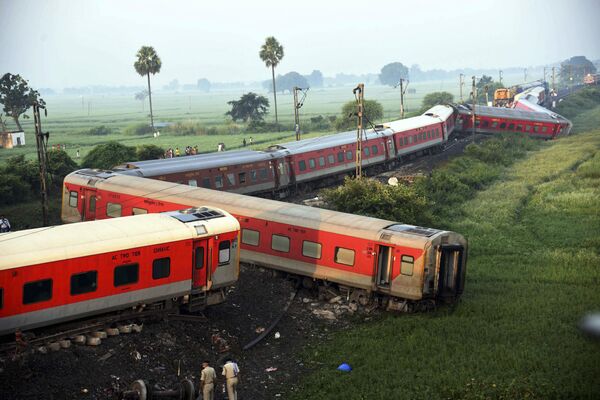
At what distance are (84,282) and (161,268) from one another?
8.28 ft

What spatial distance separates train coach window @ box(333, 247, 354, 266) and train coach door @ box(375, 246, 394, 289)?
3.49 feet

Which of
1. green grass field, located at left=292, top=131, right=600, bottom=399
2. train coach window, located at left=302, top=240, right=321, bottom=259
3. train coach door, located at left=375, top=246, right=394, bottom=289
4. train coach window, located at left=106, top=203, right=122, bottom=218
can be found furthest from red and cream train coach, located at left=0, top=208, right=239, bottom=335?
train coach window, located at left=106, top=203, right=122, bottom=218

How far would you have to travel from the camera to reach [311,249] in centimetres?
2539

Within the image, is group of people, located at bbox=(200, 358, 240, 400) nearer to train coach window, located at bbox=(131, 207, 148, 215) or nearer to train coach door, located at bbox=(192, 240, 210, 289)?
train coach door, located at bbox=(192, 240, 210, 289)

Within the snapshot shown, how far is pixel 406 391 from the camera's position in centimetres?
1742

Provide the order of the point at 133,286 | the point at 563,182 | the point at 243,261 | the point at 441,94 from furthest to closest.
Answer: the point at 441,94, the point at 563,182, the point at 243,261, the point at 133,286

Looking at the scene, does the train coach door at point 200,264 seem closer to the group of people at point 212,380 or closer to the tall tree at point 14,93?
the group of people at point 212,380

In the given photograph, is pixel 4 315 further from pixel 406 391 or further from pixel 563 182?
pixel 563 182

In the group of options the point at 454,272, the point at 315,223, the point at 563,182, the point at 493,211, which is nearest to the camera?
the point at 454,272

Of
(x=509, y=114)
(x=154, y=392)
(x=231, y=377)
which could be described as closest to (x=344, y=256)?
(x=231, y=377)

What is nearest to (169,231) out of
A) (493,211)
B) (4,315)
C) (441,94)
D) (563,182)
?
(4,315)

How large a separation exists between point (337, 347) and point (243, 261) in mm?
7504

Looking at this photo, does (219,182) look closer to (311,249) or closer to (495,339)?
(311,249)

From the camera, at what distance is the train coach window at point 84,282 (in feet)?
61.8
